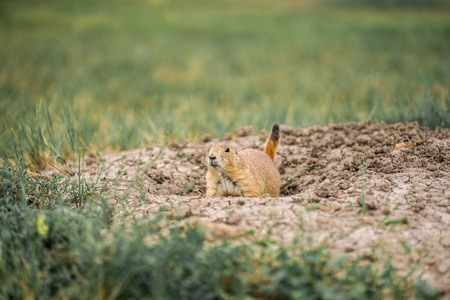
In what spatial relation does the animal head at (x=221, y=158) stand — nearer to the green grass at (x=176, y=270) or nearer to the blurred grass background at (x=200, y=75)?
the green grass at (x=176, y=270)

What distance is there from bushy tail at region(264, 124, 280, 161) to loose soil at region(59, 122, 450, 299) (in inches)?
9.9

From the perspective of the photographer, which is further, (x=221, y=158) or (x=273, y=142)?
(x=273, y=142)

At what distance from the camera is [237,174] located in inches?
131

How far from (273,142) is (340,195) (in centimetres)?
117

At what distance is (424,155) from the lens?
3.43 metres

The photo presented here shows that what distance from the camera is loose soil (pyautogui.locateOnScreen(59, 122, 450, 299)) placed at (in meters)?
2.30

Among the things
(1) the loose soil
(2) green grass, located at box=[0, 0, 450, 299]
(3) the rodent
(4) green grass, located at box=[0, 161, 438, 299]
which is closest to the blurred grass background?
(2) green grass, located at box=[0, 0, 450, 299]

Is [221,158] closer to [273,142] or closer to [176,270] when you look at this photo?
[273,142]

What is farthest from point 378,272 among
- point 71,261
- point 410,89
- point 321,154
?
point 410,89

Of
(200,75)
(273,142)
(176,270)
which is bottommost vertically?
(176,270)

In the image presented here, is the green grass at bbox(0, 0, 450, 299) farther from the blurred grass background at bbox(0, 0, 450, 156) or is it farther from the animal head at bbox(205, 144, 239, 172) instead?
the animal head at bbox(205, 144, 239, 172)

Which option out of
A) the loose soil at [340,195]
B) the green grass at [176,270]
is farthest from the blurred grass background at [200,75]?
the green grass at [176,270]

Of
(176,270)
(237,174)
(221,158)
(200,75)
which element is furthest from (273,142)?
(200,75)

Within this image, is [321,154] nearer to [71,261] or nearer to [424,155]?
[424,155]
